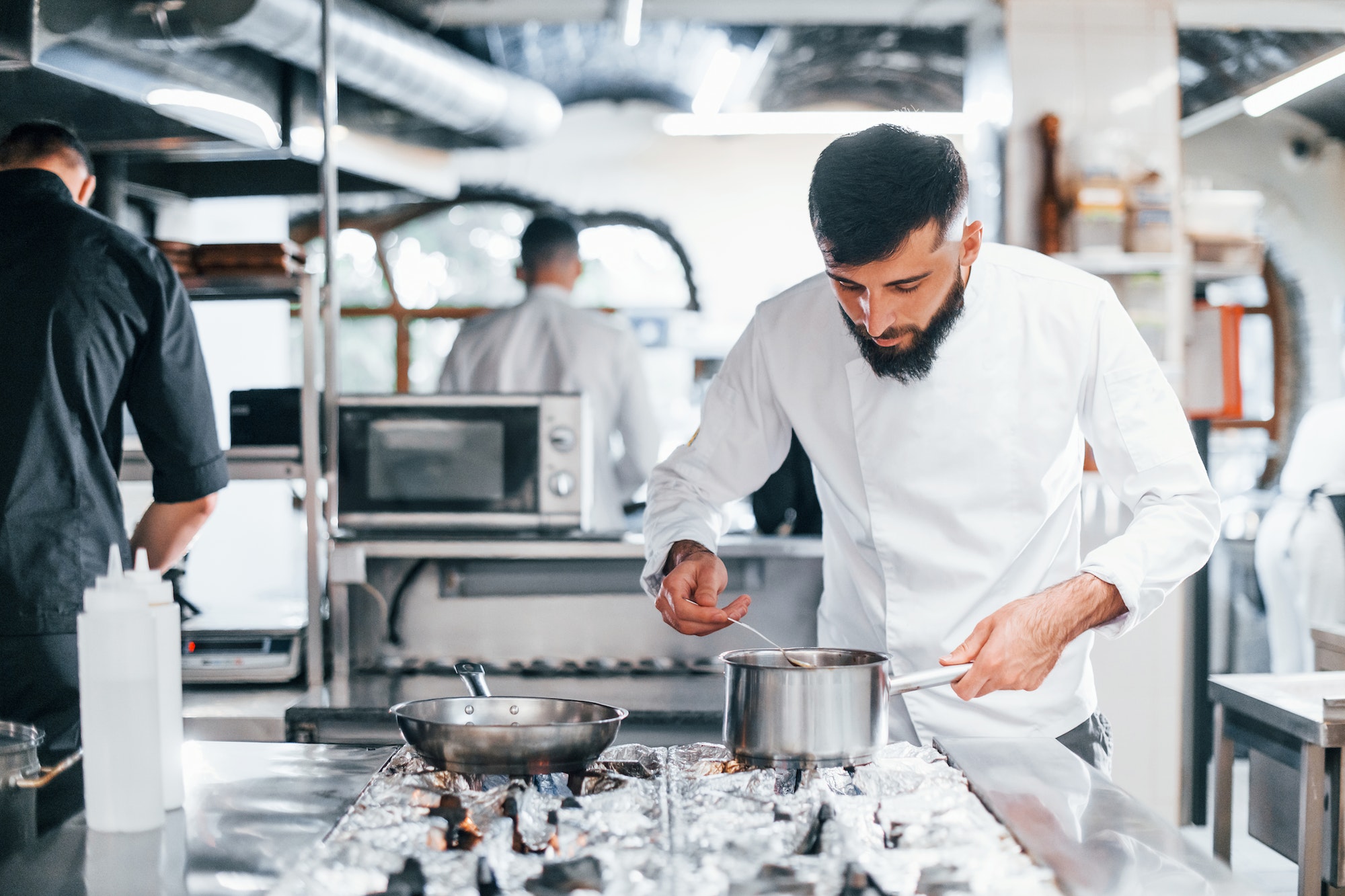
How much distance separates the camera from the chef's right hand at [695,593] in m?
1.38

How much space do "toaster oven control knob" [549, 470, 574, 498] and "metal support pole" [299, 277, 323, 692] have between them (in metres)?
0.50

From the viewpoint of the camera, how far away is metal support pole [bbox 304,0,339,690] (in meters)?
2.33

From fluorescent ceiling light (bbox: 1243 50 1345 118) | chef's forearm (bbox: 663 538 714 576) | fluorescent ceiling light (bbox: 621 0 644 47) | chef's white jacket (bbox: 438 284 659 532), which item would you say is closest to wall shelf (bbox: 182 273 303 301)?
chef's white jacket (bbox: 438 284 659 532)

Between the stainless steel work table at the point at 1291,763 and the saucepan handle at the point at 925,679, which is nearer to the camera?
the saucepan handle at the point at 925,679

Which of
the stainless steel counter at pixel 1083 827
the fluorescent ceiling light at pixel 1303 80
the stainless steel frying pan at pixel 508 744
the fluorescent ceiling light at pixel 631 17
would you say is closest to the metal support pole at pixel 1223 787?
the stainless steel counter at pixel 1083 827

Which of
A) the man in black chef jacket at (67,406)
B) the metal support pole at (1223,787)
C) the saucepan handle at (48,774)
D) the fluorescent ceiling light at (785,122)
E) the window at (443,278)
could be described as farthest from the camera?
the window at (443,278)

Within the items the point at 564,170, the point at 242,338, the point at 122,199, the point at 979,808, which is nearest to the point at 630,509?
the point at 979,808

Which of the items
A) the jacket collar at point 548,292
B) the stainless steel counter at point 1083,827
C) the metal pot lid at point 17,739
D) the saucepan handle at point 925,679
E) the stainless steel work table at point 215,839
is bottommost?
the stainless steel work table at point 215,839

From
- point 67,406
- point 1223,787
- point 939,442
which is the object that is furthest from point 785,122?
point 67,406

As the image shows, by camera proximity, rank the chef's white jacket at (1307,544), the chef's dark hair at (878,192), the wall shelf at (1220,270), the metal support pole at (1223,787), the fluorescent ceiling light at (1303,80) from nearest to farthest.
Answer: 1. the chef's dark hair at (878,192)
2. the metal support pole at (1223,787)
3. the wall shelf at (1220,270)
4. the chef's white jacket at (1307,544)
5. the fluorescent ceiling light at (1303,80)

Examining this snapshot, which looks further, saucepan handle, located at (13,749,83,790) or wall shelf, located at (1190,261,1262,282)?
wall shelf, located at (1190,261,1262,282)

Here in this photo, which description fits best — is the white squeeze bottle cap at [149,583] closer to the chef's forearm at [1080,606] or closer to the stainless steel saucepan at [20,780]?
the stainless steel saucepan at [20,780]

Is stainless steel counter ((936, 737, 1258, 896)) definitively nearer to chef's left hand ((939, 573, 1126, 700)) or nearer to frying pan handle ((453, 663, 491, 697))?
chef's left hand ((939, 573, 1126, 700))

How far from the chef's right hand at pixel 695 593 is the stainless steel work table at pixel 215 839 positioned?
0.41 meters
